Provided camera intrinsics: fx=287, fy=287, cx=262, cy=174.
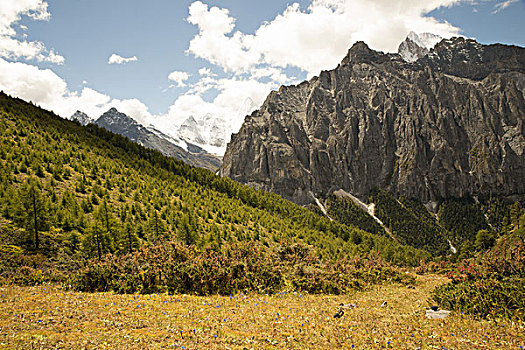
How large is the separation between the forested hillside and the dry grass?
5.46 metres

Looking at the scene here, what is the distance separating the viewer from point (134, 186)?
42.0 m

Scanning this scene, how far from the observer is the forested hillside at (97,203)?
1889 centimetres

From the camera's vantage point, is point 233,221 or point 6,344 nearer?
point 6,344

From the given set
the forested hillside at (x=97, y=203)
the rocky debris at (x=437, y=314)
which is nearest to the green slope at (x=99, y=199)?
the forested hillside at (x=97, y=203)

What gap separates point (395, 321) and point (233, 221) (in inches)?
1386

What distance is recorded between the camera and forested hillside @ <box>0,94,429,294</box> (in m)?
18.9

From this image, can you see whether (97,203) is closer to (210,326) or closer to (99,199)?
(99,199)

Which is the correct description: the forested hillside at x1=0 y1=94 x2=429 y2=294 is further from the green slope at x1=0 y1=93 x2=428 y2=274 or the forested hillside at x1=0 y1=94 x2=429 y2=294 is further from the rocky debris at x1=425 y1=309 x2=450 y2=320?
the rocky debris at x1=425 y1=309 x2=450 y2=320

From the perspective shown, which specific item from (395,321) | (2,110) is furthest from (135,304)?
(2,110)

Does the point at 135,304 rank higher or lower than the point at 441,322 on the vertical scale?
lower

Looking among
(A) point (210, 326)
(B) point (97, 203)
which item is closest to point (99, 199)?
(B) point (97, 203)

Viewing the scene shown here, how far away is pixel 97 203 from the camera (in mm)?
31016

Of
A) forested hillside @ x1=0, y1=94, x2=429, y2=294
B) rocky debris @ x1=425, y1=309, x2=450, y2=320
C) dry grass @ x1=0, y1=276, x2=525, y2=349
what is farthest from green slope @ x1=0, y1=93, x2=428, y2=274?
rocky debris @ x1=425, y1=309, x2=450, y2=320

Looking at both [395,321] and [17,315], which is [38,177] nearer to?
[17,315]
